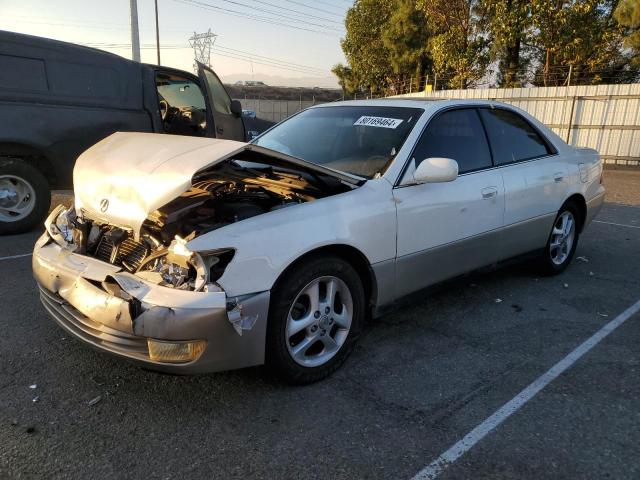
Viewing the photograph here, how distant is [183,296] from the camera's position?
7.89 ft

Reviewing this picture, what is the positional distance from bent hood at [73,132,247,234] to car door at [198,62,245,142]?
3.89 m

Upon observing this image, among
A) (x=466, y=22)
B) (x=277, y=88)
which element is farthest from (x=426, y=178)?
(x=277, y=88)

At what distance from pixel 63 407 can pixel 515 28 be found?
60.6ft

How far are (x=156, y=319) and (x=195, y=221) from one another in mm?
780

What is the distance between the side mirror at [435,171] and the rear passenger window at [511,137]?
3.52 feet

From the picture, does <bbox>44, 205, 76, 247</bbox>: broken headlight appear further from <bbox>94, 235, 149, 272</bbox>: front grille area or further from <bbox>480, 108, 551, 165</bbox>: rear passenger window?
<bbox>480, 108, 551, 165</bbox>: rear passenger window

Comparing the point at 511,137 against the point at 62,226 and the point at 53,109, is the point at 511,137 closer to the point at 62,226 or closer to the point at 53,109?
the point at 62,226

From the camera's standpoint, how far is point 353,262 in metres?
3.13

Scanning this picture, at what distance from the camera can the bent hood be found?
266 cm

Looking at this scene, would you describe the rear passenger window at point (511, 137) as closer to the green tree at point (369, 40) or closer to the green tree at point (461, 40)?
the green tree at point (461, 40)

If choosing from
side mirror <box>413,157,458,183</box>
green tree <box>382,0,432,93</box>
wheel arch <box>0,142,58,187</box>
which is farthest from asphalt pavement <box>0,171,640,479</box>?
green tree <box>382,0,432,93</box>

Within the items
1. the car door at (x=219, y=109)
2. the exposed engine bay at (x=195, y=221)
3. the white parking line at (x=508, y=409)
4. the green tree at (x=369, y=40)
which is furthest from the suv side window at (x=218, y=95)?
the green tree at (x=369, y=40)

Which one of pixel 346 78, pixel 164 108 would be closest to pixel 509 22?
pixel 164 108

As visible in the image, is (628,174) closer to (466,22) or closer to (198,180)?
(466,22)
